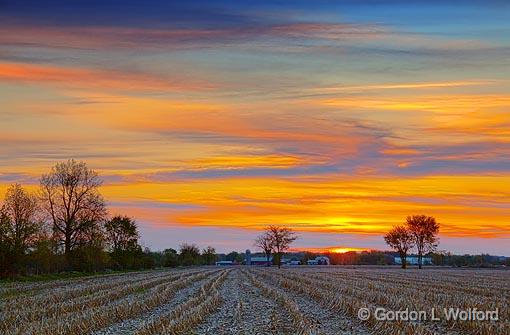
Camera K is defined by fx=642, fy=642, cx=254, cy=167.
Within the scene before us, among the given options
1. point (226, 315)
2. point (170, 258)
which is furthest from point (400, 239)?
point (226, 315)

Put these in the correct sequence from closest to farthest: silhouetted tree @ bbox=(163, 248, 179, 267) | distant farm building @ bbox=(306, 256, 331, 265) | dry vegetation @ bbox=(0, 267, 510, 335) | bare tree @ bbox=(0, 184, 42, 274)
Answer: dry vegetation @ bbox=(0, 267, 510, 335) < bare tree @ bbox=(0, 184, 42, 274) < silhouetted tree @ bbox=(163, 248, 179, 267) < distant farm building @ bbox=(306, 256, 331, 265)

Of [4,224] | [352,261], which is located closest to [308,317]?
[4,224]

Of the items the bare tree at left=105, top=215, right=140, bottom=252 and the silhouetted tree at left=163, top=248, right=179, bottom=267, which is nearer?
the bare tree at left=105, top=215, right=140, bottom=252

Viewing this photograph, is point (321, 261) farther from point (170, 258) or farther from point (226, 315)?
point (226, 315)

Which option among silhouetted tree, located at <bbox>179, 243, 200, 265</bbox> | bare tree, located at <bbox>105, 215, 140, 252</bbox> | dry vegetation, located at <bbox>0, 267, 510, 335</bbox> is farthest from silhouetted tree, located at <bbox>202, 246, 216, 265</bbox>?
dry vegetation, located at <bbox>0, 267, 510, 335</bbox>

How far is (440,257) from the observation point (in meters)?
173

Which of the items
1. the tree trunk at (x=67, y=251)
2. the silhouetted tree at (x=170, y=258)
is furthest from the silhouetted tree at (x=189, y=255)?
the tree trunk at (x=67, y=251)

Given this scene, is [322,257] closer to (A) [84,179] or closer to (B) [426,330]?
(A) [84,179]

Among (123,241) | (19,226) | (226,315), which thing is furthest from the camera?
(123,241)

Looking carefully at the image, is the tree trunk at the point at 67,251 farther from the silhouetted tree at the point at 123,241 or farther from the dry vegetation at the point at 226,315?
the dry vegetation at the point at 226,315

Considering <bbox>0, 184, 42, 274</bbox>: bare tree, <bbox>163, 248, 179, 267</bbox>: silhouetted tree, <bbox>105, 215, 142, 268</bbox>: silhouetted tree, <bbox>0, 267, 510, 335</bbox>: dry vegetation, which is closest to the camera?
<bbox>0, 267, 510, 335</bbox>: dry vegetation

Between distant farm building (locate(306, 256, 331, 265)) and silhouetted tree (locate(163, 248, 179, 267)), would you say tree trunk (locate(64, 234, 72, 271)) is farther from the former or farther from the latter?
distant farm building (locate(306, 256, 331, 265))

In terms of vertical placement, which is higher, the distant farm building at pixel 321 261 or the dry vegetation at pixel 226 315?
the distant farm building at pixel 321 261

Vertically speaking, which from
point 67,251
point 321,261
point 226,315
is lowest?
point 226,315
